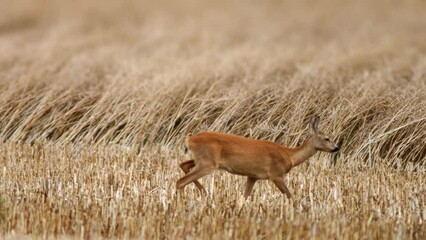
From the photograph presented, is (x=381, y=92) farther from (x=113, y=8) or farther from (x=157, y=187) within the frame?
(x=113, y=8)

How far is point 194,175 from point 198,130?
3.54 m

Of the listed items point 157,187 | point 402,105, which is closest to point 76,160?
point 157,187

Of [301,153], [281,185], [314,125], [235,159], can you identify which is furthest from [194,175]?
[314,125]

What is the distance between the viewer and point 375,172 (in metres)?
11.9

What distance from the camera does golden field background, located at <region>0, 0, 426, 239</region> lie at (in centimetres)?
921

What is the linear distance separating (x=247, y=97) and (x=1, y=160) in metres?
3.30

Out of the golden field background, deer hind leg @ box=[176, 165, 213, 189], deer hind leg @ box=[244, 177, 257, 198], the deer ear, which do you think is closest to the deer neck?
the deer ear

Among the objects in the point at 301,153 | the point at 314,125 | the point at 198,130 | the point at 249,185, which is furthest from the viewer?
the point at 198,130

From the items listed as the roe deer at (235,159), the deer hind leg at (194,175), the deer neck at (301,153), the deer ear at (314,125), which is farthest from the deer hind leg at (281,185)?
the deer ear at (314,125)

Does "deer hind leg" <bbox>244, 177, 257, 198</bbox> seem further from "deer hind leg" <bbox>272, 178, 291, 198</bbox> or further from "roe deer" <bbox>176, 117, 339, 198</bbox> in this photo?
"deer hind leg" <bbox>272, 178, 291, 198</bbox>

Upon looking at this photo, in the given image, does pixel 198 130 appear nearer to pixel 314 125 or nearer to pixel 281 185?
pixel 314 125

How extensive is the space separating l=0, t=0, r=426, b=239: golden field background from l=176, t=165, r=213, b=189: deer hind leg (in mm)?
138

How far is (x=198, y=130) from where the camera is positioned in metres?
13.9

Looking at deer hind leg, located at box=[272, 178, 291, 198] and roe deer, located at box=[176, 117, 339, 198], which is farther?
deer hind leg, located at box=[272, 178, 291, 198]
